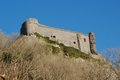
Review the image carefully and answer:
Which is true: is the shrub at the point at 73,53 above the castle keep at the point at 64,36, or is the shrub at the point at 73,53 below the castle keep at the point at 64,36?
below

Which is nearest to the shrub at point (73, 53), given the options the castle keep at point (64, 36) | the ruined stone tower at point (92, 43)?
the castle keep at point (64, 36)

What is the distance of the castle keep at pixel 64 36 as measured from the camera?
50219 mm

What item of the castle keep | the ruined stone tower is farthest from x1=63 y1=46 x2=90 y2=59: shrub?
the ruined stone tower

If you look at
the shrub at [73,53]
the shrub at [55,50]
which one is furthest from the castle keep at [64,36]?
the shrub at [55,50]

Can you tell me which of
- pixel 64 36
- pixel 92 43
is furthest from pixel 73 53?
pixel 92 43

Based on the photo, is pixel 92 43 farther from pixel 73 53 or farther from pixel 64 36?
pixel 73 53

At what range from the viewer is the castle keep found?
50219 mm

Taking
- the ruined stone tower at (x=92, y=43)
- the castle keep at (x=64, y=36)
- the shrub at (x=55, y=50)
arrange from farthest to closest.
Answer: the ruined stone tower at (x=92, y=43)
the castle keep at (x=64, y=36)
the shrub at (x=55, y=50)

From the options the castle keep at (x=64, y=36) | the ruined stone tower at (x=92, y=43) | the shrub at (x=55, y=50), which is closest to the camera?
the shrub at (x=55, y=50)

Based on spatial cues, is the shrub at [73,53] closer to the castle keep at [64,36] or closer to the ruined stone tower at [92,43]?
the castle keep at [64,36]

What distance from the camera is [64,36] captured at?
52.8m

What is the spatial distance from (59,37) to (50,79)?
→ 31.5 m

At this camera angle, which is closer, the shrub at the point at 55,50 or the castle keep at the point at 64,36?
the shrub at the point at 55,50

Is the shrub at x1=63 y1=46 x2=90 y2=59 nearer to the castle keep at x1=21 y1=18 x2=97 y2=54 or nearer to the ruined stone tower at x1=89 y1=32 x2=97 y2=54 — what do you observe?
the castle keep at x1=21 y1=18 x2=97 y2=54
